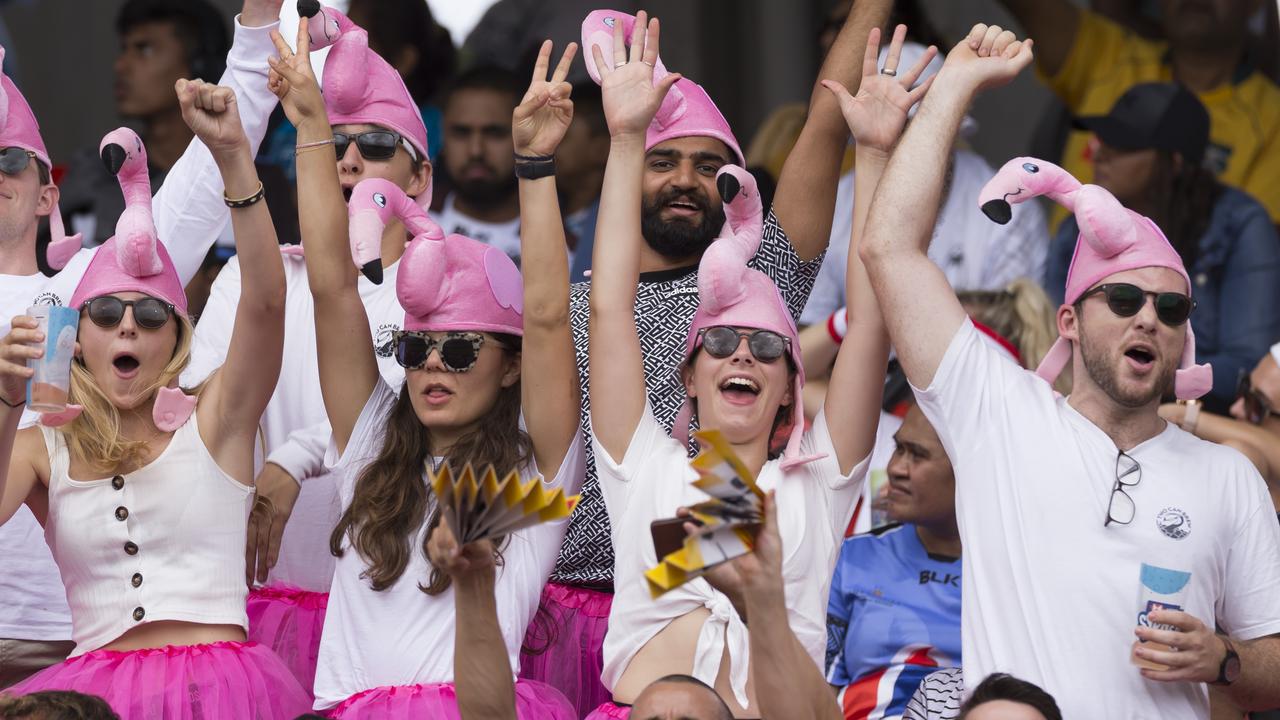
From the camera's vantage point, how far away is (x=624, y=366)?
14.9ft

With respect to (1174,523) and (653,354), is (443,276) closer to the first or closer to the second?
(653,354)

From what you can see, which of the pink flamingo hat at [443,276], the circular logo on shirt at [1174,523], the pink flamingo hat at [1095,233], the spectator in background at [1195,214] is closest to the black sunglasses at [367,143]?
the pink flamingo hat at [443,276]

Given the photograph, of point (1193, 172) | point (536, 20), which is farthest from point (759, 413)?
point (536, 20)

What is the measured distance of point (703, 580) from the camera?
4.50 meters


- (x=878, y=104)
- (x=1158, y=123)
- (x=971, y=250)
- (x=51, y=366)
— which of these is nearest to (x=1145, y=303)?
(x=878, y=104)

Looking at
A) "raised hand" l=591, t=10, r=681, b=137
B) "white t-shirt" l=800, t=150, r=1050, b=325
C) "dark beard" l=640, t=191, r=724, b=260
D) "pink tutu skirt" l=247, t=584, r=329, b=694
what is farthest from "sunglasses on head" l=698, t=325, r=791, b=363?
"white t-shirt" l=800, t=150, r=1050, b=325

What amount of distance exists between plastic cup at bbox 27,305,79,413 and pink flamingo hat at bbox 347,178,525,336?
77 cm

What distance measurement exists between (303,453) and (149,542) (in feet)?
1.95

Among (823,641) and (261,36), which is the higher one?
(261,36)

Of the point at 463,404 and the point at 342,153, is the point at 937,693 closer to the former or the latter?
the point at 463,404

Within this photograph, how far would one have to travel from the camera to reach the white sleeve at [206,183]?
5371 millimetres

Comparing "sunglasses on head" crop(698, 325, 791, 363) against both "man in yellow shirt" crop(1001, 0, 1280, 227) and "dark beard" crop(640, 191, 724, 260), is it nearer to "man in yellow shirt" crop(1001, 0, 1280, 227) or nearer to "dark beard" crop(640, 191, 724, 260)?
"dark beard" crop(640, 191, 724, 260)

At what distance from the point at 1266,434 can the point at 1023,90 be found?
13.1ft

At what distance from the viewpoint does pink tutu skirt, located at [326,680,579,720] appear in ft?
14.5
